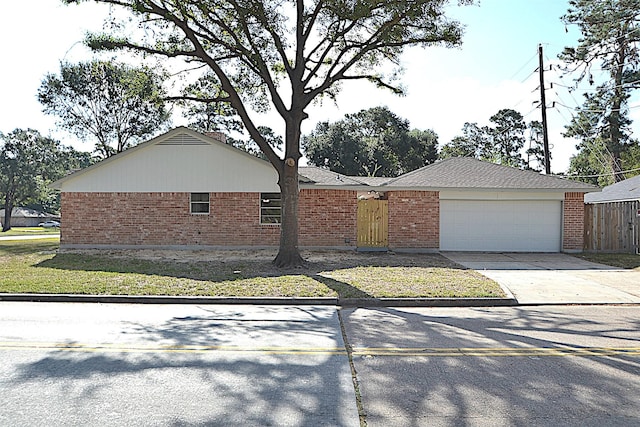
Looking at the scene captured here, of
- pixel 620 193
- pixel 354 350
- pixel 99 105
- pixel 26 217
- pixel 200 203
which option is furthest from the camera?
pixel 26 217

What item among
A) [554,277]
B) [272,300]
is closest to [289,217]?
[272,300]

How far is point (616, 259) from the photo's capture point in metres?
16.4

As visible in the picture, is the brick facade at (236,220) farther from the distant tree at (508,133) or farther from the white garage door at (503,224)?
the distant tree at (508,133)

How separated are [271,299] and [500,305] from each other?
179 inches

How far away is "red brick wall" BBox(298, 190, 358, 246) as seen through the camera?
18.3 metres

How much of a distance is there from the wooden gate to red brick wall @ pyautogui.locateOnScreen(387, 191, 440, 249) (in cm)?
34

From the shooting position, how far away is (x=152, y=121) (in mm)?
34969

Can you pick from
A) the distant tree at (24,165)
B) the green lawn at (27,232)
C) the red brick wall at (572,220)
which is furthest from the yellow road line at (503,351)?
the distant tree at (24,165)

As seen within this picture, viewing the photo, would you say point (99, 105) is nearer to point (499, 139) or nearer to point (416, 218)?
point (416, 218)

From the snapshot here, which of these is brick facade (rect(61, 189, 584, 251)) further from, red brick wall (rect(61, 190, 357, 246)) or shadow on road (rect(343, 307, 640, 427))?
shadow on road (rect(343, 307, 640, 427))

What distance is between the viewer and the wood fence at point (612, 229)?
60.4ft

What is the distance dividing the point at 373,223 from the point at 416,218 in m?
Answer: 1.60

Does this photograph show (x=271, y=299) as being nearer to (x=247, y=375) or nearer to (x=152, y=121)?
(x=247, y=375)

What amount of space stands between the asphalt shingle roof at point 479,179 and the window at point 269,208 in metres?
4.21
